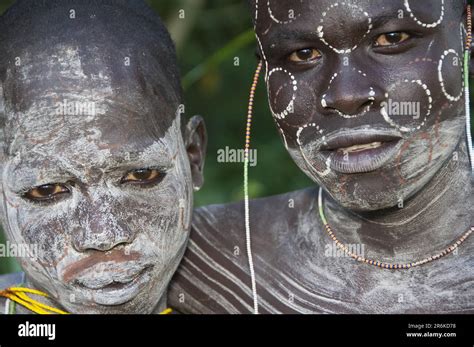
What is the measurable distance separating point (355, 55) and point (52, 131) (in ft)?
2.93

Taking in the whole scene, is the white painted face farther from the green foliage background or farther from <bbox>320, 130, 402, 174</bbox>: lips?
the green foliage background

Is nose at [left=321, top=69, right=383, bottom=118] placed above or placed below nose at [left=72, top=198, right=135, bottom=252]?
above

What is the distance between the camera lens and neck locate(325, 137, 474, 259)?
116 inches

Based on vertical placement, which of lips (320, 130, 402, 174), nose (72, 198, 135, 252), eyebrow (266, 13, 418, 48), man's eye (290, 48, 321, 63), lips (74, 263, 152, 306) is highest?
eyebrow (266, 13, 418, 48)

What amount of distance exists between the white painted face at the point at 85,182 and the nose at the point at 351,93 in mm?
543

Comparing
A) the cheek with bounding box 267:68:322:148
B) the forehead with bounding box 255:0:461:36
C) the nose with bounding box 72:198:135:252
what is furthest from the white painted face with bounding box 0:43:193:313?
the forehead with bounding box 255:0:461:36

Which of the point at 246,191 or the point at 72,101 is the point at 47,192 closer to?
the point at 72,101

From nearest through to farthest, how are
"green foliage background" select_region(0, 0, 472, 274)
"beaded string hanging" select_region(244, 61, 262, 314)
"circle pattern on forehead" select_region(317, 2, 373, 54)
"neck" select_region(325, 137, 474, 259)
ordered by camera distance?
1. "circle pattern on forehead" select_region(317, 2, 373, 54)
2. "neck" select_region(325, 137, 474, 259)
3. "beaded string hanging" select_region(244, 61, 262, 314)
4. "green foliage background" select_region(0, 0, 472, 274)

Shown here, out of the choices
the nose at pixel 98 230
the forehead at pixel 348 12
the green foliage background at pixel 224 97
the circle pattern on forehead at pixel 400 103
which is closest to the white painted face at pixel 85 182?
the nose at pixel 98 230

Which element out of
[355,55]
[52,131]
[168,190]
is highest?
[355,55]
